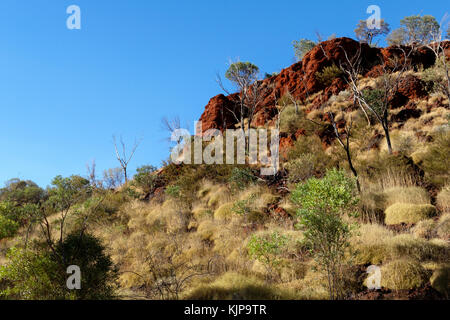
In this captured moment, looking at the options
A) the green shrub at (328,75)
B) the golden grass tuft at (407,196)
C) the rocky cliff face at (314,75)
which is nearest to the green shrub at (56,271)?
the golden grass tuft at (407,196)

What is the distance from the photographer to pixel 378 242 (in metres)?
6.92

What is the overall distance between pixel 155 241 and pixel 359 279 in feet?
23.3

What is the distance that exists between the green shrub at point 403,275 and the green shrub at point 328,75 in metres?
27.1

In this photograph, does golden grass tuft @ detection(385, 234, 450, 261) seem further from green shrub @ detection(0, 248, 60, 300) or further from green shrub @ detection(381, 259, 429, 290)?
green shrub @ detection(0, 248, 60, 300)

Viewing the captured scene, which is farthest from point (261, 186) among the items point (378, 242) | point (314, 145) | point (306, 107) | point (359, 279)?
point (306, 107)

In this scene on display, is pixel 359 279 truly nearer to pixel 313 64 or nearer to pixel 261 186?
pixel 261 186

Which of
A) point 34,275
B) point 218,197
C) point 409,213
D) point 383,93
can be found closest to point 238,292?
point 34,275

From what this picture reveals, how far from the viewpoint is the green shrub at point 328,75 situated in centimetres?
2956

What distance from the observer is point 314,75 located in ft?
102

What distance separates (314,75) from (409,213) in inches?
988

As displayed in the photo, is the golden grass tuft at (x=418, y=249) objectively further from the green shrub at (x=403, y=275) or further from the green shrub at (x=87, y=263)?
the green shrub at (x=87, y=263)

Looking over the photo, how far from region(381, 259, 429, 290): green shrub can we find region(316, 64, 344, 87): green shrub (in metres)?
27.1
